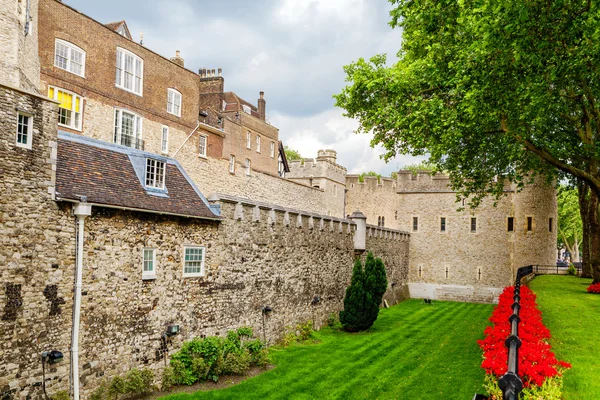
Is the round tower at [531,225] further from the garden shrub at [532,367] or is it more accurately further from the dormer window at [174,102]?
the garden shrub at [532,367]

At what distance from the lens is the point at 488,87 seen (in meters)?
14.5

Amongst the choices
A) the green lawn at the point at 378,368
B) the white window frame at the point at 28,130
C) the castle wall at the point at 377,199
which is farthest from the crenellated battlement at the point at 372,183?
the white window frame at the point at 28,130

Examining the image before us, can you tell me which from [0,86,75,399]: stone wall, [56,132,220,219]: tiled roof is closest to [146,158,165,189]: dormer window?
[56,132,220,219]: tiled roof

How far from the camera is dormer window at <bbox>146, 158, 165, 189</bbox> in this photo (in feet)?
46.7

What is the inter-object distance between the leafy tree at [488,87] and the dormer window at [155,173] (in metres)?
8.05

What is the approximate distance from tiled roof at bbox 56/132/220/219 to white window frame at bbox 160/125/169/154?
38.8 feet

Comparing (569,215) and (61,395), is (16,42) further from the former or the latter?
(569,215)

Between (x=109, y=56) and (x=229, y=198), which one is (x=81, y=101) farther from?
(x=229, y=198)

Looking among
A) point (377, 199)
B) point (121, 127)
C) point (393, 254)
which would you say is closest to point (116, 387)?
point (121, 127)

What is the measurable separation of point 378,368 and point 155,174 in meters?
9.51

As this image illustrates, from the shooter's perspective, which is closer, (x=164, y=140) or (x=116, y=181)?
(x=116, y=181)

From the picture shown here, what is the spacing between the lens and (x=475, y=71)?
1447cm

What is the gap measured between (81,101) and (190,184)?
10417 mm

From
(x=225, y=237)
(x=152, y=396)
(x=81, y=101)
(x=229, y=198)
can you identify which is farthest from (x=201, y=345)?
(x=81, y=101)
